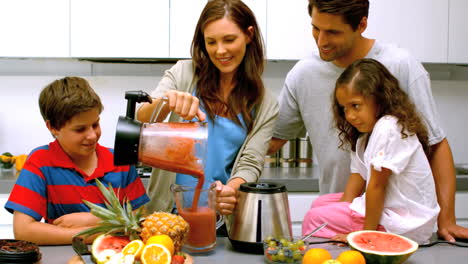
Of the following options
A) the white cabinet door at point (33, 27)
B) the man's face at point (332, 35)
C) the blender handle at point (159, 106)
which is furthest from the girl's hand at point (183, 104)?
the white cabinet door at point (33, 27)

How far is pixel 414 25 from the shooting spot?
10.3 feet

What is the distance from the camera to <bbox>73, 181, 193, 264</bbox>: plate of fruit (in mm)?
1248

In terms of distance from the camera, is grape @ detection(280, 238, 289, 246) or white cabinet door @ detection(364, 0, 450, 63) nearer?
grape @ detection(280, 238, 289, 246)

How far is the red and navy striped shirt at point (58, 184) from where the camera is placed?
1632 mm

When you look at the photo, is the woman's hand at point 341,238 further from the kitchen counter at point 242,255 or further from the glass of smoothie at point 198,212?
the glass of smoothie at point 198,212

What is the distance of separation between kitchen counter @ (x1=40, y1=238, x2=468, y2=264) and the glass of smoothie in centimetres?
4

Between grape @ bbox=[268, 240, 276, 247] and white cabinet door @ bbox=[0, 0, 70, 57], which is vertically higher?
white cabinet door @ bbox=[0, 0, 70, 57]

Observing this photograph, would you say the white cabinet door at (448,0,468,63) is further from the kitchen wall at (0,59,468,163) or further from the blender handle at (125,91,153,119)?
the blender handle at (125,91,153,119)

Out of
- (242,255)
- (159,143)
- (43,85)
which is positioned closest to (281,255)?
(242,255)

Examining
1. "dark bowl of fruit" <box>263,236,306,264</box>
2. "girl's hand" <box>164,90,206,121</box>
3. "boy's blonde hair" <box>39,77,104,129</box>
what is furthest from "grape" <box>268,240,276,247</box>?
"boy's blonde hair" <box>39,77,104,129</box>

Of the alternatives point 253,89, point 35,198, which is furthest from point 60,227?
point 253,89

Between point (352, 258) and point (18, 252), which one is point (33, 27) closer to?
point (18, 252)

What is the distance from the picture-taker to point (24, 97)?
3.39 metres

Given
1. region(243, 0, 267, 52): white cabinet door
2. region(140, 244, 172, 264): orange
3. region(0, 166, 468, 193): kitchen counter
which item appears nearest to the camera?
region(140, 244, 172, 264): orange
